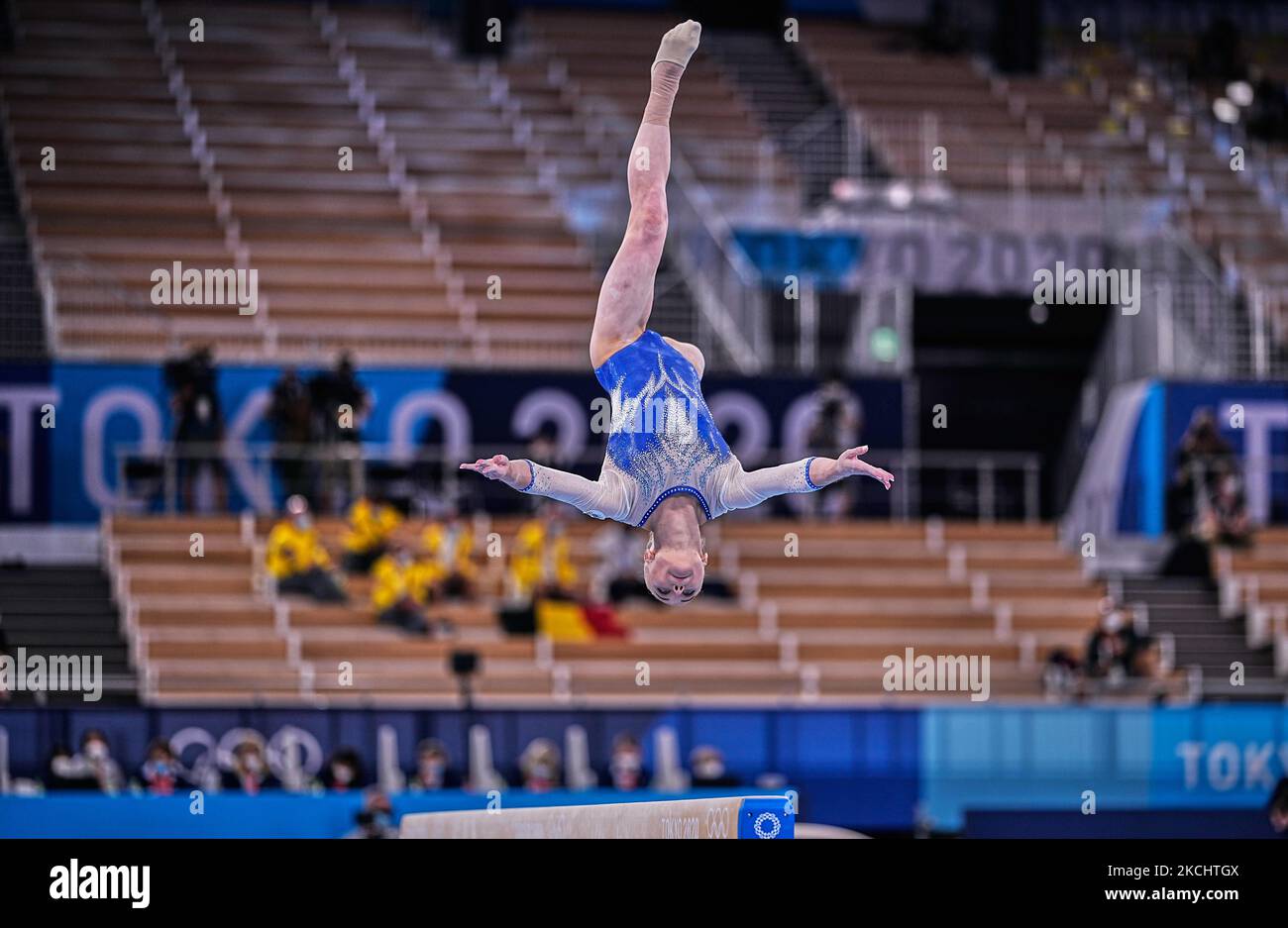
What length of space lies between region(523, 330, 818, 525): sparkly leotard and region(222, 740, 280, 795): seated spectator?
5.43 meters

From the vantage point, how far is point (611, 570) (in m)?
17.7

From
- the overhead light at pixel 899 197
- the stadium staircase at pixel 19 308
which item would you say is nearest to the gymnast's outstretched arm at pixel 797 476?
the stadium staircase at pixel 19 308

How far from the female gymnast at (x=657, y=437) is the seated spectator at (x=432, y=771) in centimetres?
529

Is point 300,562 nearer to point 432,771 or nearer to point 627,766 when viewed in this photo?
point 432,771

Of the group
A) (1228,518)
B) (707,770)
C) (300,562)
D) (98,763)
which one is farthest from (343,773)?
(1228,518)

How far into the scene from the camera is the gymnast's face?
9.51 m

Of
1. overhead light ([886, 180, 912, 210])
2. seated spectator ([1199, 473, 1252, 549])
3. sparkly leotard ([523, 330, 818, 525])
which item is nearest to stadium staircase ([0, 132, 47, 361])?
overhead light ([886, 180, 912, 210])

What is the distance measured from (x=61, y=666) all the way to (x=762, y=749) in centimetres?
461

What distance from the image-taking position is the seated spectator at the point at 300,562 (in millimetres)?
17078

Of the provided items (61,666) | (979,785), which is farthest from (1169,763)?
(61,666)

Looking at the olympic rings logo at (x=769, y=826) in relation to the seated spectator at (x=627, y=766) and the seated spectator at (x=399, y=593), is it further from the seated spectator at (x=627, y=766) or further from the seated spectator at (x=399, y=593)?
the seated spectator at (x=399, y=593)

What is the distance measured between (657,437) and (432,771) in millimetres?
5777

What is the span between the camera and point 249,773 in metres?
14.9
